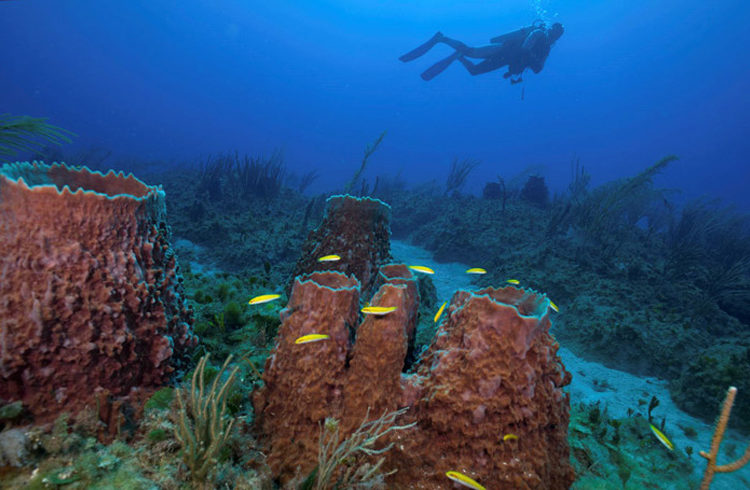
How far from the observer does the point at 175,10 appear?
345 feet

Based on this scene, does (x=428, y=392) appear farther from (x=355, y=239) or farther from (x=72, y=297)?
(x=355, y=239)

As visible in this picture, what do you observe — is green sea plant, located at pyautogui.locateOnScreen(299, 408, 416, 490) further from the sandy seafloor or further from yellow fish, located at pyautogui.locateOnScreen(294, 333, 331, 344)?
the sandy seafloor

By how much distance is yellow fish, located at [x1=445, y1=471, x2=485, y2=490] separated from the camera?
2.00m

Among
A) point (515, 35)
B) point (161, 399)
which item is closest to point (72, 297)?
point (161, 399)

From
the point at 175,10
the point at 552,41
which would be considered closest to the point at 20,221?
the point at 552,41

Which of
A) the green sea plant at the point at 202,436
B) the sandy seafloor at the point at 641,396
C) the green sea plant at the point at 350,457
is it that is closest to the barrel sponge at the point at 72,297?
the green sea plant at the point at 202,436

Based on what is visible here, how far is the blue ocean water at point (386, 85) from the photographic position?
81.9 meters

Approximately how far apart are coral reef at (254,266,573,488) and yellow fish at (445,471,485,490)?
0.13 m

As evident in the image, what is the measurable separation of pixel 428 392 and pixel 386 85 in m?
149

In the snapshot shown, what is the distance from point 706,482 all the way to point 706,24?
393 ft

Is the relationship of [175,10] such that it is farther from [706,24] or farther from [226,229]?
[706,24]

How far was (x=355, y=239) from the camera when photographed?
467cm

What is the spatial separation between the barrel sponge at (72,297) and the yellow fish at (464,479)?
234 centimetres

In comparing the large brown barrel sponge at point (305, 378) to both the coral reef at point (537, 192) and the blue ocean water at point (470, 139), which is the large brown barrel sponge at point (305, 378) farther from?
the coral reef at point (537, 192)
